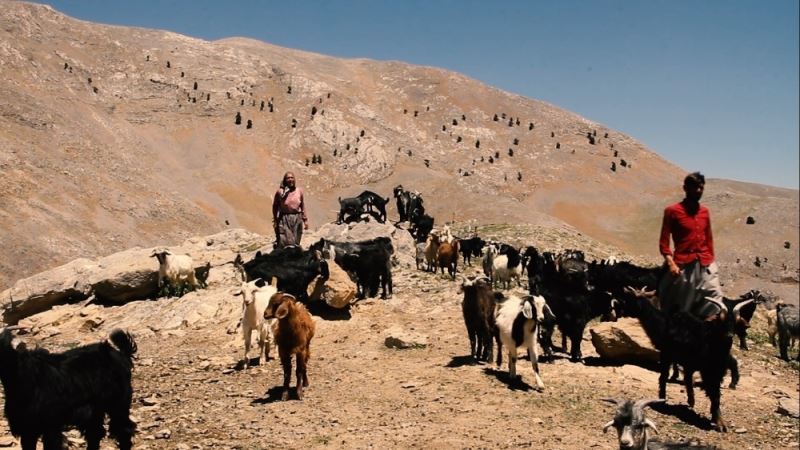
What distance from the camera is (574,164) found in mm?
77000

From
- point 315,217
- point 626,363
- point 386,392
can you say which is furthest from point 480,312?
point 315,217

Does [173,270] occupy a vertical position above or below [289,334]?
above

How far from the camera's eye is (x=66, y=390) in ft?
20.1

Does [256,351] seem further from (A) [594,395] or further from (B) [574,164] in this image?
(B) [574,164]

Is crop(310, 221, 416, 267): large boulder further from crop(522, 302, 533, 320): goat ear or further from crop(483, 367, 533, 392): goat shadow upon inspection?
crop(522, 302, 533, 320): goat ear

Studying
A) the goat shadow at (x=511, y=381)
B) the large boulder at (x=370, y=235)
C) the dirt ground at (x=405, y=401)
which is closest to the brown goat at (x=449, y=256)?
the large boulder at (x=370, y=235)

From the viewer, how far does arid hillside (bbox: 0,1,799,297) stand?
133ft

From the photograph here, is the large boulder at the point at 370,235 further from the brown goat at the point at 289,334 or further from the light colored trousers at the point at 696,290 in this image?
the light colored trousers at the point at 696,290

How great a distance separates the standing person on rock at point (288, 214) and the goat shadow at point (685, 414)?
8.59 metres

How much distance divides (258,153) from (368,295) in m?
51.0

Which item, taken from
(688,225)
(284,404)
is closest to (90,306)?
(284,404)

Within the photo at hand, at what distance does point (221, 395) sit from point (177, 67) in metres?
72.5

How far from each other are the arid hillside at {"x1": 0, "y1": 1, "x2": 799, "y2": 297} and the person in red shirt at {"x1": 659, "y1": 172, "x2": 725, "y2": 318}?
98.8 ft

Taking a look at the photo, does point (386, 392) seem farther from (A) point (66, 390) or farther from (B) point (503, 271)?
(B) point (503, 271)
